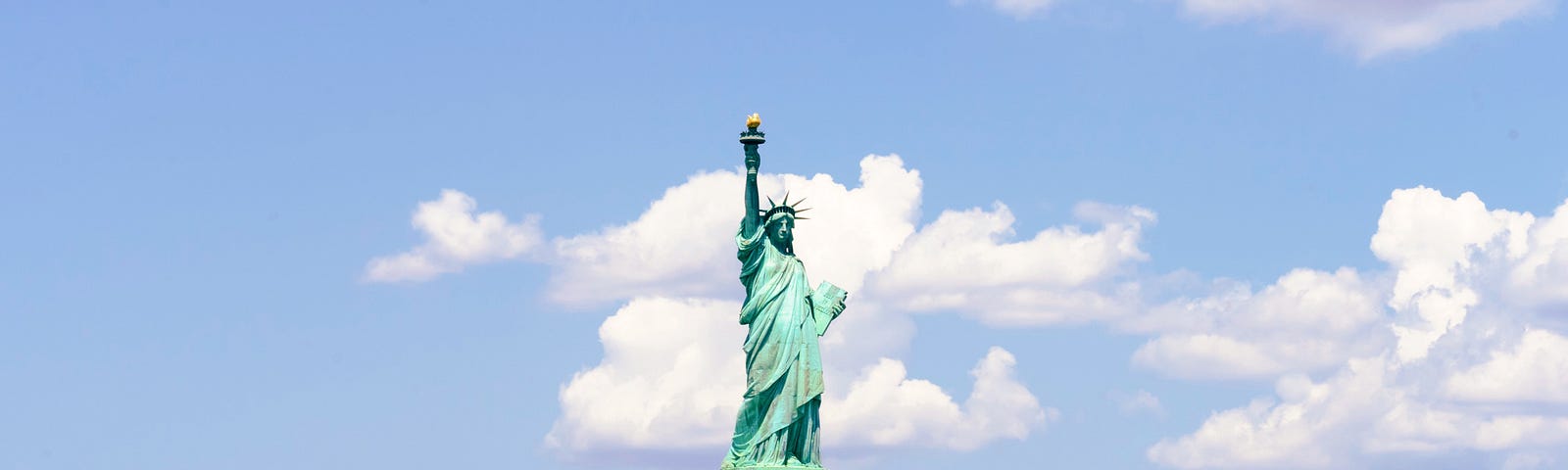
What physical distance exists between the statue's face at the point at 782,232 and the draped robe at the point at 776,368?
27cm

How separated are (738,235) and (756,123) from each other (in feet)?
9.33

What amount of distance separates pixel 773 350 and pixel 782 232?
293 cm

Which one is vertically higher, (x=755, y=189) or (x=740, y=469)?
(x=755, y=189)

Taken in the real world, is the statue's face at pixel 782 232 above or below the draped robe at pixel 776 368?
above

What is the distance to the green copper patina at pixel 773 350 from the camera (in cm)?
8269

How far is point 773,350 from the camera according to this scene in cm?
8300

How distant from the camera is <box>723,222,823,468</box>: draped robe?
3255 inches

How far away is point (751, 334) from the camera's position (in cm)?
8338

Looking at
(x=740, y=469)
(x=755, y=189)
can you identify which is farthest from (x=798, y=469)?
(x=755, y=189)

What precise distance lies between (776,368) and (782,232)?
3384 mm

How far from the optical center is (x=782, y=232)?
83.9m

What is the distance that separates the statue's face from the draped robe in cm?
27

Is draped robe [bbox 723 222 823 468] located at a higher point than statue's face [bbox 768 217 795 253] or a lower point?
lower

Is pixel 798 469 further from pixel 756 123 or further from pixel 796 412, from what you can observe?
pixel 756 123
